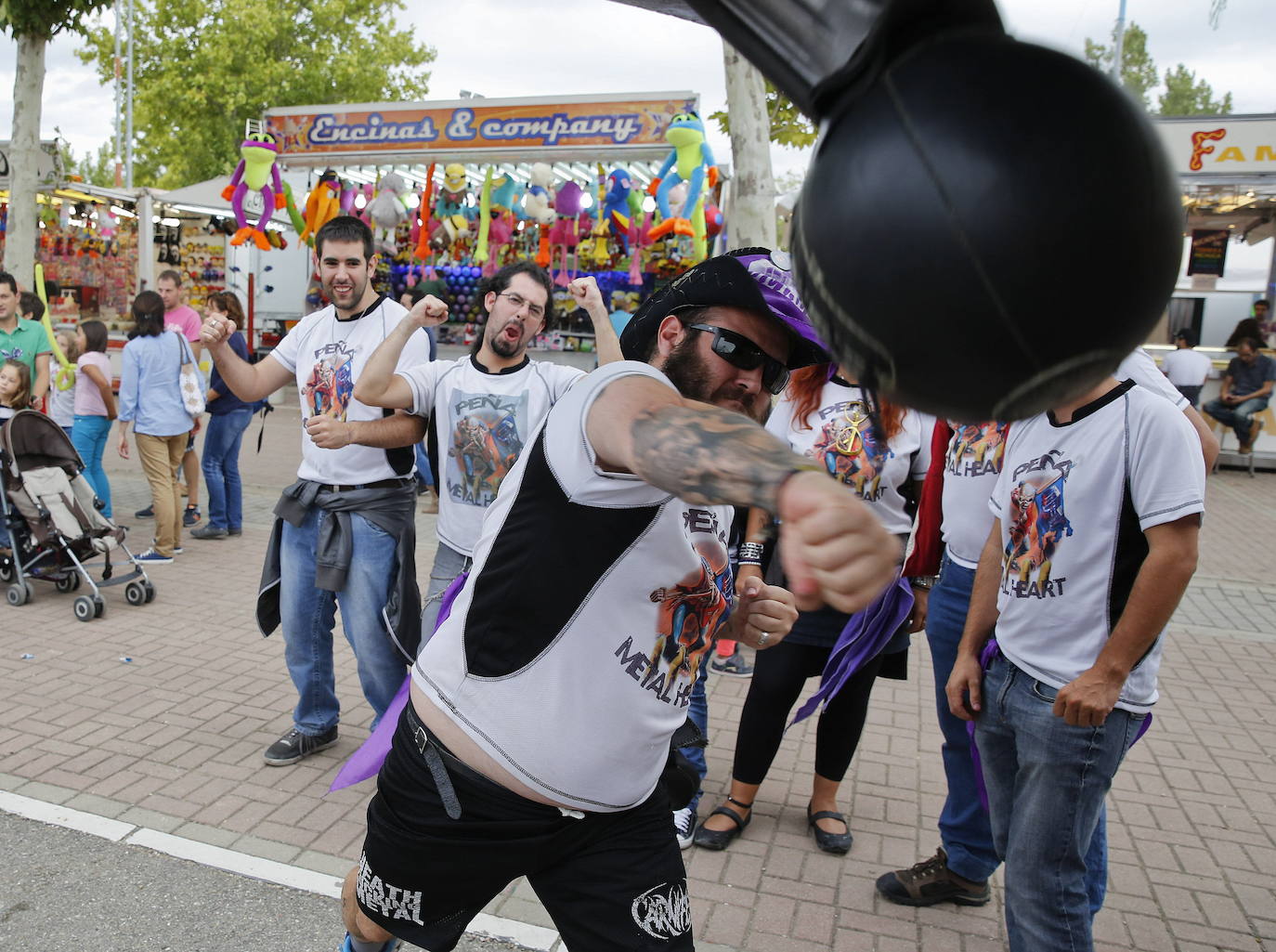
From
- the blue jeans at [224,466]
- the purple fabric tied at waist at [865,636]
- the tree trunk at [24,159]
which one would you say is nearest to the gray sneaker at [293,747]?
the purple fabric tied at waist at [865,636]

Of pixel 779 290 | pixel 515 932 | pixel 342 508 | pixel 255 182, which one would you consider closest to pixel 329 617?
pixel 342 508

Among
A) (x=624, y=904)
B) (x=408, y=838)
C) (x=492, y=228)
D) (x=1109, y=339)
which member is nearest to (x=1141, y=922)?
(x=624, y=904)

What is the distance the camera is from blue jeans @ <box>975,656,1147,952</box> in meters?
2.25

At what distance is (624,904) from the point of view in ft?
5.98

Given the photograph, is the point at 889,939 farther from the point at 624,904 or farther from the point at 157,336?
the point at 157,336

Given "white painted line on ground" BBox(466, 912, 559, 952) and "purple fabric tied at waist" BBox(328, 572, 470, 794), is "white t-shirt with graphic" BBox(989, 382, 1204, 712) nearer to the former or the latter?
"purple fabric tied at waist" BBox(328, 572, 470, 794)

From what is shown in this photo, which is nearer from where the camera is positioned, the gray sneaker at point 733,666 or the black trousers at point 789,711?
the black trousers at point 789,711

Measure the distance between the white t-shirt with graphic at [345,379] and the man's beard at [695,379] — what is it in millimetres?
2430

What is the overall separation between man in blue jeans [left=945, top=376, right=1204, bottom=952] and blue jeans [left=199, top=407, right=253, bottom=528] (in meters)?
6.87

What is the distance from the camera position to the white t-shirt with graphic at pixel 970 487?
10.1 ft

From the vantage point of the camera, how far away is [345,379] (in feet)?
13.1

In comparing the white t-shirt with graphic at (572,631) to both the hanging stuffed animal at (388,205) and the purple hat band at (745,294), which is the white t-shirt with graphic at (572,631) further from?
the hanging stuffed animal at (388,205)

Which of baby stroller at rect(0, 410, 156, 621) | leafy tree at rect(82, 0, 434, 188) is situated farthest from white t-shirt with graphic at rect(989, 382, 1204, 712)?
leafy tree at rect(82, 0, 434, 188)

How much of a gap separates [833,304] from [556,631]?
107cm
